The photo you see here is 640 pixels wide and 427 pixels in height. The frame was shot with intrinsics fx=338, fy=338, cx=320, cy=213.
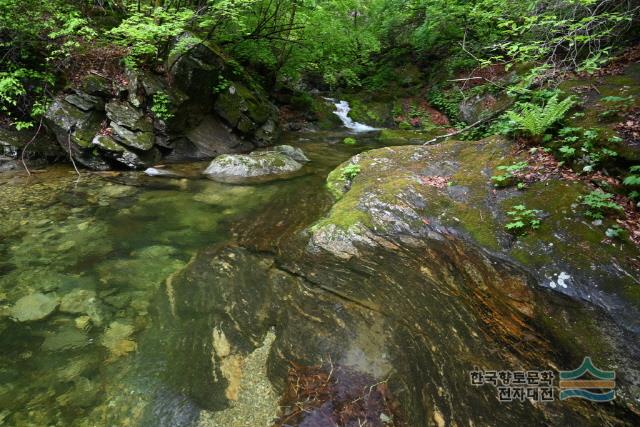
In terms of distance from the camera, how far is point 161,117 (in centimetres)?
888

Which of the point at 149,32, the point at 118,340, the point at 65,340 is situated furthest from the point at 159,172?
the point at 118,340

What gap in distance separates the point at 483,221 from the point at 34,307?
5562 millimetres

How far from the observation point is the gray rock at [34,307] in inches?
137

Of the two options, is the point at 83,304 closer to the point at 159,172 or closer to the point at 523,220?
the point at 159,172

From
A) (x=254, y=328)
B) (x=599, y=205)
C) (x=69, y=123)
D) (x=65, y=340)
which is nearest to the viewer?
(x=65, y=340)

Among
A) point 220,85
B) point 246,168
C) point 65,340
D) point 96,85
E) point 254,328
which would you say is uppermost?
point 96,85

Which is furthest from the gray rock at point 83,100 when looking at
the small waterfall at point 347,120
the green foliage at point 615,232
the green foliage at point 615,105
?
the small waterfall at point 347,120

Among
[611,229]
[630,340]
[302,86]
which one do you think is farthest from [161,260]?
[302,86]

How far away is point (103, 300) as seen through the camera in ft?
12.4

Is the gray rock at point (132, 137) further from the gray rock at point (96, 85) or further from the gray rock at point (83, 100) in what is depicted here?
the gray rock at point (96, 85)

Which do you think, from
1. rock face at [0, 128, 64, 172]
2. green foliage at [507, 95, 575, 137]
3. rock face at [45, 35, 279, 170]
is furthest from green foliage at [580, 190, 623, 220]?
rock face at [0, 128, 64, 172]

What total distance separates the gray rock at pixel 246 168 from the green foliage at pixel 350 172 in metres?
1.94

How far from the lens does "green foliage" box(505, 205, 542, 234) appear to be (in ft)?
14.4

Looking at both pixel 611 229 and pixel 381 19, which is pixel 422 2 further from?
pixel 611 229
